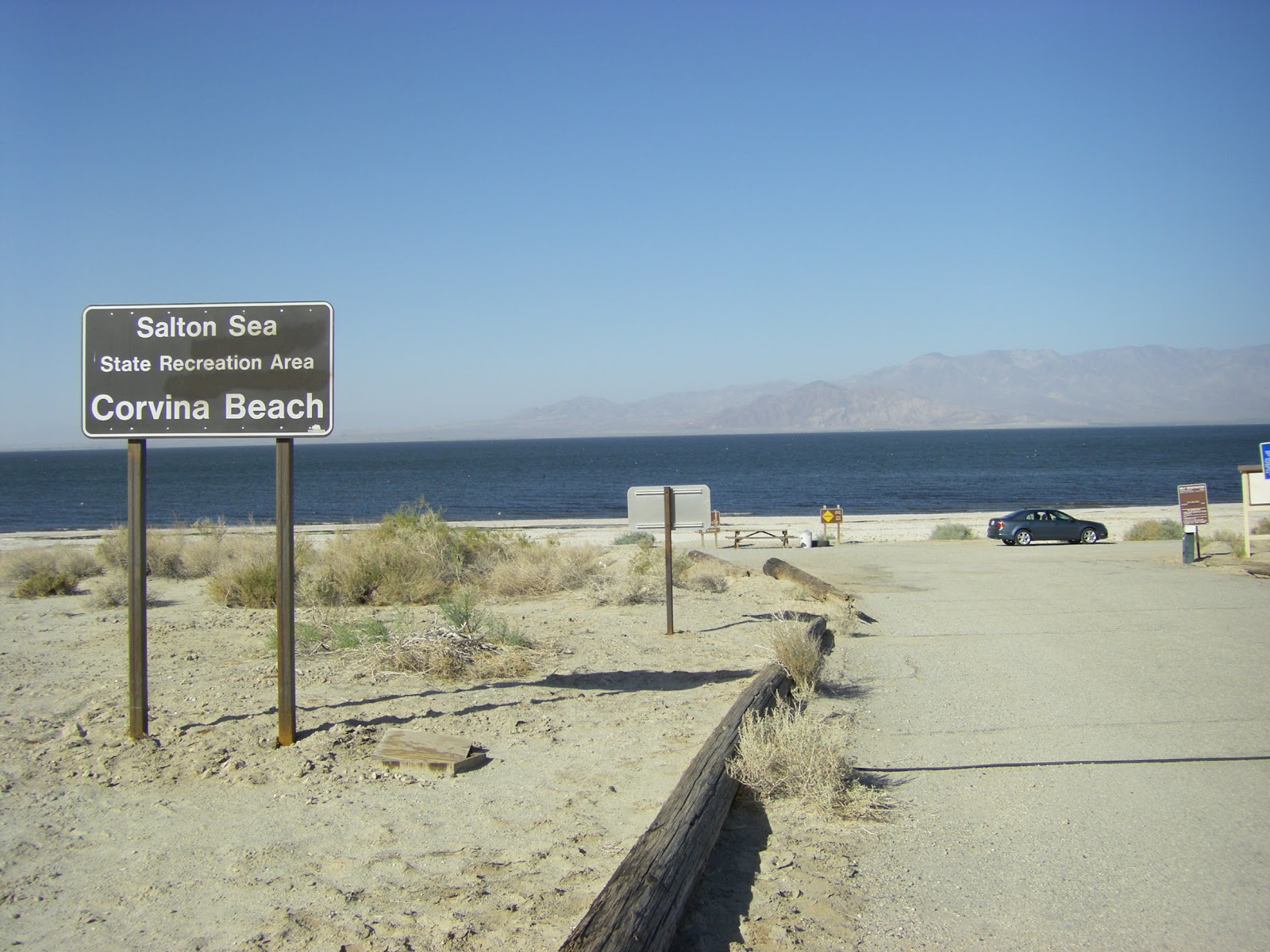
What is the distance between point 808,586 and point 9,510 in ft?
205

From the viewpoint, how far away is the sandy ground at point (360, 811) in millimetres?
4180

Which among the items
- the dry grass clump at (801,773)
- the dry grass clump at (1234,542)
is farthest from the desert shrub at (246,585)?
the dry grass clump at (1234,542)

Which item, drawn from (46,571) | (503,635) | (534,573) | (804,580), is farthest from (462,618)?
(46,571)

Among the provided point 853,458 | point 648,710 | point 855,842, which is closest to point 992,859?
point 855,842

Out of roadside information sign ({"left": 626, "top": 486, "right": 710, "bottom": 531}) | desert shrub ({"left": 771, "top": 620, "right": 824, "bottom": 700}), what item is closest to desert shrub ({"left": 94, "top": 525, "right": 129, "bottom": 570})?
roadside information sign ({"left": 626, "top": 486, "right": 710, "bottom": 531})

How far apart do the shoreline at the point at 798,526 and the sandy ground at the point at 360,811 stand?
74.1ft

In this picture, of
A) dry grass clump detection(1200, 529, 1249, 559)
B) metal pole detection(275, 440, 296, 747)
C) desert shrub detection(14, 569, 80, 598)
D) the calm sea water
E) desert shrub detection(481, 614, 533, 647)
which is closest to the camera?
metal pole detection(275, 440, 296, 747)

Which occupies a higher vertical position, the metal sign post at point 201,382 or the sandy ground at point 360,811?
the metal sign post at point 201,382

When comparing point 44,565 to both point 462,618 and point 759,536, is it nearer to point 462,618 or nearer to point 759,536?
point 462,618

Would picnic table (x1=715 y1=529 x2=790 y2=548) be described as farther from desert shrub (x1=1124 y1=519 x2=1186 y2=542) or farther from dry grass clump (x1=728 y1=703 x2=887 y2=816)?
dry grass clump (x1=728 y1=703 x2=887 y2=816)

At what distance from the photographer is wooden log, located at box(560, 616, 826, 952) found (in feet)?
11.7

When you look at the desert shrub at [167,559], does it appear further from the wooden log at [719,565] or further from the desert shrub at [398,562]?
the wooden log at [719,565]

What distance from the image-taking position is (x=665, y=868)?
4133mm

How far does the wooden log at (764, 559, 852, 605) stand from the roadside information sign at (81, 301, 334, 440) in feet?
28.6
